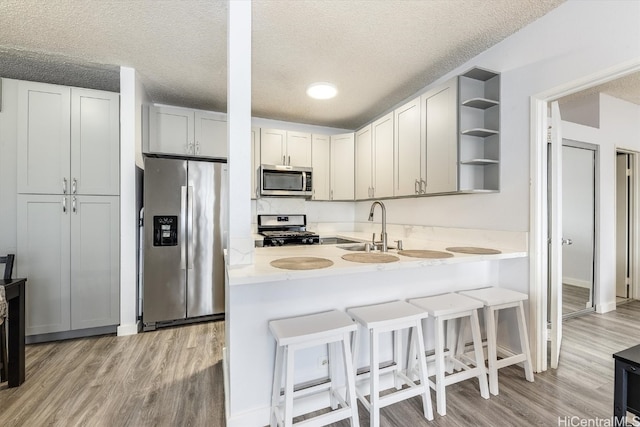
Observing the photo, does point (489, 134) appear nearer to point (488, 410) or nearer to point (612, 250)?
point (488, 410)

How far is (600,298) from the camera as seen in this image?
308 centimetres

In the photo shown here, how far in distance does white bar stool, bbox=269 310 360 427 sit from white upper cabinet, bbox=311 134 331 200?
8.29 feet

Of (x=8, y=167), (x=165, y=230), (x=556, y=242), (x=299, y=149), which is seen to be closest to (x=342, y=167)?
(x=299, y=149)

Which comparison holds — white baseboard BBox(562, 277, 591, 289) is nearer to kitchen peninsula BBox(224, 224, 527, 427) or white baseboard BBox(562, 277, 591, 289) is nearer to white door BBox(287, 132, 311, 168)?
kitchen peninsula BBox(224, 224, 527, 427)

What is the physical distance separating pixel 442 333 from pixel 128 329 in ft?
9.32

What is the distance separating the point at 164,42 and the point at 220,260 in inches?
81.4

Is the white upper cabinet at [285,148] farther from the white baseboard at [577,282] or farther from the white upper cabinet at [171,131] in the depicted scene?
the white baseboard at [577,282]

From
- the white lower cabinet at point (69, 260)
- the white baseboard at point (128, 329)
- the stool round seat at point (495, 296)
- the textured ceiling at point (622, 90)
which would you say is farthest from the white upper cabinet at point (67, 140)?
the textured ceiling at point (622, 90)

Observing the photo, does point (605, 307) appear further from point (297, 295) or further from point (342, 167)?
point (297, 295)

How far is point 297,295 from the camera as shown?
1.62m

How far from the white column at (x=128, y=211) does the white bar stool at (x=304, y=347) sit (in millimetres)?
2010

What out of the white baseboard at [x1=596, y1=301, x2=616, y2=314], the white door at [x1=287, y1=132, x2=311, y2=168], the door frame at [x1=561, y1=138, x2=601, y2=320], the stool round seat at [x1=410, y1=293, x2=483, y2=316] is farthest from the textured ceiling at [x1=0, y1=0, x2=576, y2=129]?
the white baseboard at [x1=596, y1=301, x2=616, y2=314]

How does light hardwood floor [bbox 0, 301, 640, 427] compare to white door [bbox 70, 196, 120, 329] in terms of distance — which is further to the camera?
white door [bbox 70, 196, 120, 329]

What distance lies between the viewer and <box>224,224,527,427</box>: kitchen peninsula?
1.47 meters
